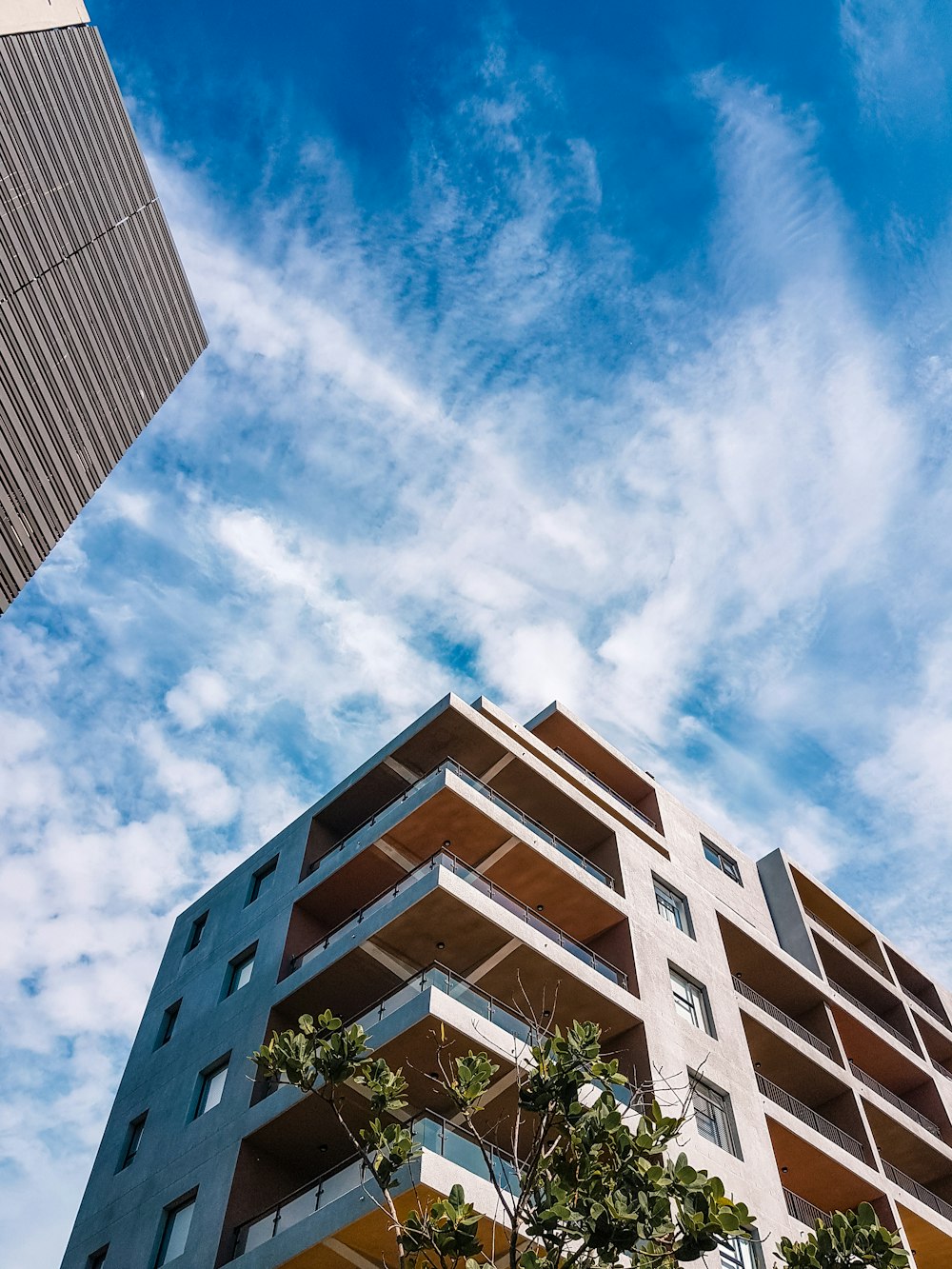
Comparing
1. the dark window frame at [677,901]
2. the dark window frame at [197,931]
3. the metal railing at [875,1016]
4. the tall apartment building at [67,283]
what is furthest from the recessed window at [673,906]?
the tall apartment building at [67,283]

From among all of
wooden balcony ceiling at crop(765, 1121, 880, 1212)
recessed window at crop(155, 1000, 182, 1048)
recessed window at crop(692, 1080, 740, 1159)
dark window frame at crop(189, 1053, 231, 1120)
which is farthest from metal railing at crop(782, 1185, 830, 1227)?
recessed window at crop(155, 1000, 182, 1048)

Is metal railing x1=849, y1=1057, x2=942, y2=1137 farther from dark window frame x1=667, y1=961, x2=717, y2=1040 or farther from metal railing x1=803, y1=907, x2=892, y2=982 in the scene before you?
dark window frame x1=667, y1=961, x2=717, y2=1040

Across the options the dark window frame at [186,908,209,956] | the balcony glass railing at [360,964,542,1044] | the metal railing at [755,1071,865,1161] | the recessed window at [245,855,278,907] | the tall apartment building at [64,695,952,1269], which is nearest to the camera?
the balcony glass railing at [360,964,542,1044]

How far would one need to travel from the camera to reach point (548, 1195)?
11.7 m

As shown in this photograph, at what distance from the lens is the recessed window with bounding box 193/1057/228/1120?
22688 millimetres

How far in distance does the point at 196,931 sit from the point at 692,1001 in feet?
45.2

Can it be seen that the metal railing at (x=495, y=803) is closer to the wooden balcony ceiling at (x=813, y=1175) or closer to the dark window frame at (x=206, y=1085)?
the dark window frame at (x=206, y=1085)

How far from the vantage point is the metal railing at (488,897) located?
22.3m

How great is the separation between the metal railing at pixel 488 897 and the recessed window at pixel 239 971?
6.28 feet

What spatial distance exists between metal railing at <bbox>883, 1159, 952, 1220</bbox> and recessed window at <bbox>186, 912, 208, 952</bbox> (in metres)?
20.1

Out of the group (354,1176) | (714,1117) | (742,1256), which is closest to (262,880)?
(354,1176)

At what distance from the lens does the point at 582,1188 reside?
39.9 feet

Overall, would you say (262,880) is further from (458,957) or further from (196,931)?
(458,957)

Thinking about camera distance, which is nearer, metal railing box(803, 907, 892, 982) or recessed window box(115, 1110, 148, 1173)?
recessed window box(115, 1110, 148, 1173)
